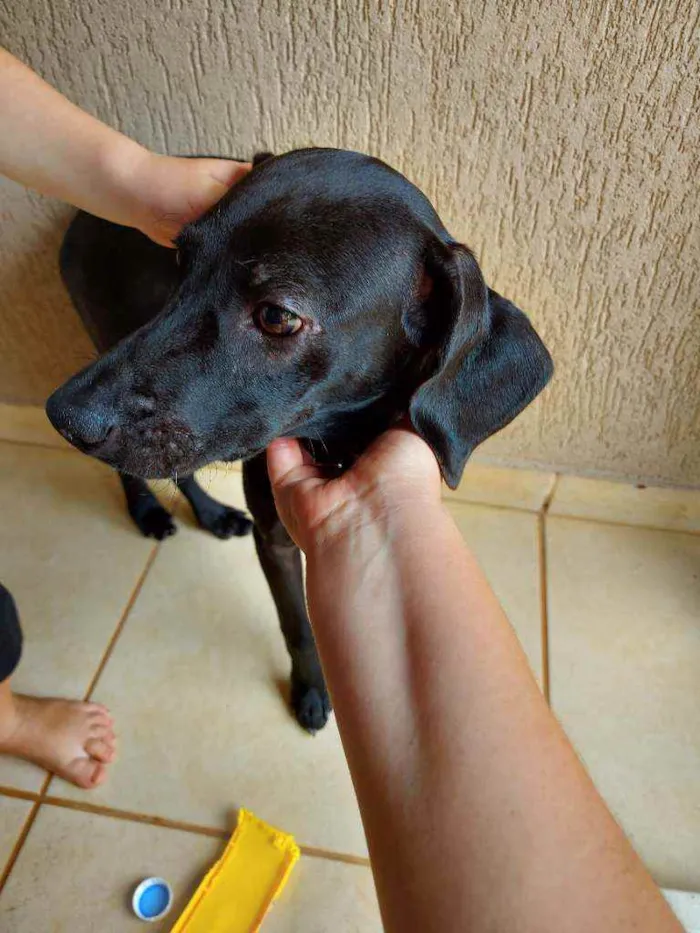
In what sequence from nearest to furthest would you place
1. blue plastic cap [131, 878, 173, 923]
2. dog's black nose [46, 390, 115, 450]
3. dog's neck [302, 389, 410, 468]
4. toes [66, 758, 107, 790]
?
1. dog's black nose [46, 390, 115, 450]
2. dog's neck [302, 389, 410, 468]
3. blue plastic cap [131, 878, 173, 923]
4. toes [66, 758, 107, 790]

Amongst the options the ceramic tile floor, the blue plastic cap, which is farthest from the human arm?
the blue plastic cap

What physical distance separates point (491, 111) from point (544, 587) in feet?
3.53

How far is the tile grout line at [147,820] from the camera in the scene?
1292 mm

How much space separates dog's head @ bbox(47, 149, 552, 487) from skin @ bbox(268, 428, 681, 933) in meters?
0.18

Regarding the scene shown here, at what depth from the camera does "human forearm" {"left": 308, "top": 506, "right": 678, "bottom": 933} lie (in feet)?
2.03

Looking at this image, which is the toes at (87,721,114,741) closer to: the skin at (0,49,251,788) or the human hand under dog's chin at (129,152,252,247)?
the skin at (0,49,251,788)

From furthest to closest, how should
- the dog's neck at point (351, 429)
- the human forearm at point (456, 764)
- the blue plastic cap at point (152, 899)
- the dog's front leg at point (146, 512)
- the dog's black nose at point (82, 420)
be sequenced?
the dog's front leg at point (146, 512) < the blue plastic cap at point (152, 899) < the dog's neck at point (351, 429) < the dog's black nose at point (82, 420) < the human forearm at point (456, 764)

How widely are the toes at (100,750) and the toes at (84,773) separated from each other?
0.01m

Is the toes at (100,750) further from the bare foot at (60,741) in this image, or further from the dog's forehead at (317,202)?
the dog's forehead at (317,202)

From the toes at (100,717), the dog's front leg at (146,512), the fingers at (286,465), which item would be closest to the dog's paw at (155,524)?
the dog's front leg at (146,512)

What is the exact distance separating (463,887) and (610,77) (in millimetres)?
1224

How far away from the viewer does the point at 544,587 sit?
5.67 feet

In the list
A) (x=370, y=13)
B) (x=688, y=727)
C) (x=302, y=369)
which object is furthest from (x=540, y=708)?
(x=370, y=13)

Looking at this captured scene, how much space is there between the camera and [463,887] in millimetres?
623
